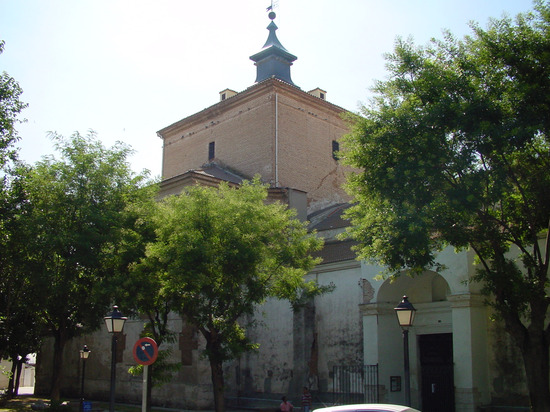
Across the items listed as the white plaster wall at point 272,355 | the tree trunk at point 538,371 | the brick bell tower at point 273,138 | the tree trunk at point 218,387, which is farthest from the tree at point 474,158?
the brick bell tower at point 273,138

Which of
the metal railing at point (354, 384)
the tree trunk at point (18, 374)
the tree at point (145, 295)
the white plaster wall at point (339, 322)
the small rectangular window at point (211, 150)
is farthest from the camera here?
the tree trunk at point (18, 374)

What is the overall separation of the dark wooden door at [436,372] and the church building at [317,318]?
39mm

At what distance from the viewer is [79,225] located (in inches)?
801

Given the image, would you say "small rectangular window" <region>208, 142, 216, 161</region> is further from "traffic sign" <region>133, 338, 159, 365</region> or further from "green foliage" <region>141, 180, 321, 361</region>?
"traffic sign" <region>133, 338, 159, 365</region>

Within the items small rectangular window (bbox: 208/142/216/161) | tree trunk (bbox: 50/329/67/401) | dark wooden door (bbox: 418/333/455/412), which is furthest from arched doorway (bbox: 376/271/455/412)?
small rectangular window (bbox: 208/142/216/161)

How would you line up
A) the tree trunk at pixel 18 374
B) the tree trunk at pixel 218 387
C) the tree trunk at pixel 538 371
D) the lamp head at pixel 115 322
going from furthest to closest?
the tree trunk at pixel 18 374 → the tree trunk at pixel 218 387 → the lamp head at pixel 115 322 → the tree trunk at pixel 538 371

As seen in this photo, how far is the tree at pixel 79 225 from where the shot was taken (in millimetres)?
19312

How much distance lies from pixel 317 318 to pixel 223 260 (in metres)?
7.72

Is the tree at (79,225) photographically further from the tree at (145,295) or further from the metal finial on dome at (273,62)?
the metal finial on dome at (273,62)

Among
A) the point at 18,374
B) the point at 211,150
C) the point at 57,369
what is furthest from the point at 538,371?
the point at 18,374

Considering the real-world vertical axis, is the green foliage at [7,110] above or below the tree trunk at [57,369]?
above

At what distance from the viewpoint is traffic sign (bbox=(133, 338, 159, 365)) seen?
11.7 meters

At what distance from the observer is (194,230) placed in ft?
52.5

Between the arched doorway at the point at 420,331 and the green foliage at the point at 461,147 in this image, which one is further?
the arched doorway at the point at 420,331
